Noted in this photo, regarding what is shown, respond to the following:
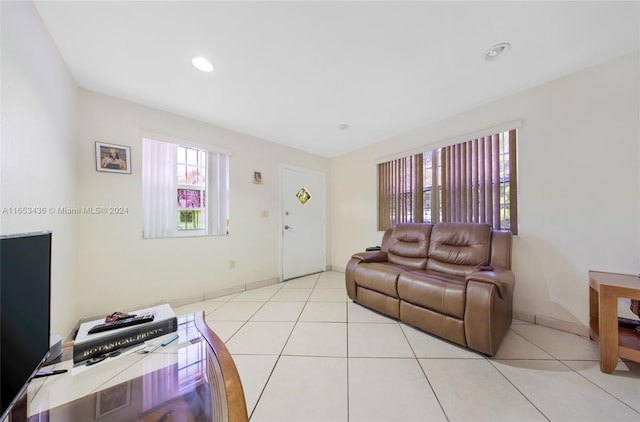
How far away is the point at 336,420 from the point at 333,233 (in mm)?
3158

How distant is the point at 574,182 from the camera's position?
185 cm

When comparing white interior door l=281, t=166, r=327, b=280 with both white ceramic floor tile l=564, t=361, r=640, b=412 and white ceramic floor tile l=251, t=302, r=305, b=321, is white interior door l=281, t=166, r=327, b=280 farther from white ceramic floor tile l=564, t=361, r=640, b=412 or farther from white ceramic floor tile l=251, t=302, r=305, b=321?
white ceramic floor tile l=564, t=361, r=640, b=412

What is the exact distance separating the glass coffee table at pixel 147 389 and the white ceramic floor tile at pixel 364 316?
1.58 m

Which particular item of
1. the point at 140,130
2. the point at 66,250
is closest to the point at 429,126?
the point at 140,130

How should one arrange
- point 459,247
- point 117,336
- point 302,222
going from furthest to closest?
point 302,222 → point 459,247 → point 117,336

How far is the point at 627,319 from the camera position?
158 cm

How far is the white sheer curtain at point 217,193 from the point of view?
2.84 metres

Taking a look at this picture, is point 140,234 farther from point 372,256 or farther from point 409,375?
point 409,375

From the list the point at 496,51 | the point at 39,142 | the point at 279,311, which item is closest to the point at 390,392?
the point at 279,311

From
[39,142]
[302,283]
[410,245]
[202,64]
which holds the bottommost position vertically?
[302,283]

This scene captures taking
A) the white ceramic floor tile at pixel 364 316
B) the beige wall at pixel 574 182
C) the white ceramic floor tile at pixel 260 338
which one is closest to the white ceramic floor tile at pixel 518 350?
the beige wall at pixel 574 182

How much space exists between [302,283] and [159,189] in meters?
2.27

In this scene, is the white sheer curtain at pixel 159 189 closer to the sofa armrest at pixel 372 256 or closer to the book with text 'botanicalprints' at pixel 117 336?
the book with text 'botanicalprints' at pixel 117 336

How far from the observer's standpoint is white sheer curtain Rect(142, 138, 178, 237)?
236 centimetres
